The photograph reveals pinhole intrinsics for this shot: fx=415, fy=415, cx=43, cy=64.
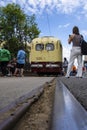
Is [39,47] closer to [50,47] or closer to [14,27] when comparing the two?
[50,47]

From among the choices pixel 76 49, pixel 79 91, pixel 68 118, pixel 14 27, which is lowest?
pixel 79 91

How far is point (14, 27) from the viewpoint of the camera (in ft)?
201

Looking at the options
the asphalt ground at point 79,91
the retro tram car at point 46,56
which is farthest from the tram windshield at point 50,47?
the asphalt ground at point 79,91

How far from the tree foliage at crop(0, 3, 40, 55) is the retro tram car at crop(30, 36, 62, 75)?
2801cm

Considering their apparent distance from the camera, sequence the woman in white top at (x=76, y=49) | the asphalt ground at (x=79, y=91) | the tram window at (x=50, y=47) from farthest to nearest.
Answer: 1. the tram window at (x=50, y=47)
2. the woman in white top at (x=76, y=49)
3. the asphalt ground at (x=79, y=91)

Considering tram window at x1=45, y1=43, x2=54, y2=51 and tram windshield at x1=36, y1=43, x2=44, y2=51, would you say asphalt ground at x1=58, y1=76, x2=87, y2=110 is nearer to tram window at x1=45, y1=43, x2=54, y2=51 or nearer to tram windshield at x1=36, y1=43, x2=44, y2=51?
tram window at x1=45, y1=43, x2=54, y2=51

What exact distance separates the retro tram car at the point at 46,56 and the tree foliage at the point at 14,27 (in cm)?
2801

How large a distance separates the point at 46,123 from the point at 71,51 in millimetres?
13770

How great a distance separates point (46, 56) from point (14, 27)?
101 feet

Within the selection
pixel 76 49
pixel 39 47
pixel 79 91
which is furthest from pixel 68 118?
pixel 39 47

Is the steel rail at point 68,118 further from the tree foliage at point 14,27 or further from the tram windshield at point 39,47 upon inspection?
the tree foliage at point 14,27

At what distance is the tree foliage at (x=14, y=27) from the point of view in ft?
197

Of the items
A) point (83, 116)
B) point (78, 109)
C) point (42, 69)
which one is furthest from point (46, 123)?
point (42, 69)

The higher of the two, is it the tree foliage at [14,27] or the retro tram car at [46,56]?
the tree foliage at [14,27]
